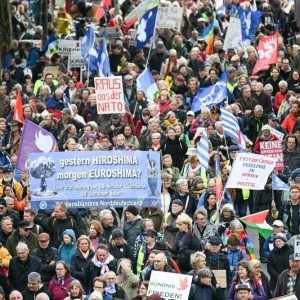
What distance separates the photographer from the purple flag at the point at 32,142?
24.3 meters

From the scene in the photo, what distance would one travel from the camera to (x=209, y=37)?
36688 millimetres

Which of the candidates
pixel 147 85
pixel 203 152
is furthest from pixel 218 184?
pixel 147 85

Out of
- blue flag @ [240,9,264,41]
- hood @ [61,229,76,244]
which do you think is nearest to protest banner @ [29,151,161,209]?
hood @ [61,229,76,244]

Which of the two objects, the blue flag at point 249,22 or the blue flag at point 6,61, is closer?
the blue flag at point 6,61

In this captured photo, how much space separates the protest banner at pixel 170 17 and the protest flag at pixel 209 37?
0.67 metres

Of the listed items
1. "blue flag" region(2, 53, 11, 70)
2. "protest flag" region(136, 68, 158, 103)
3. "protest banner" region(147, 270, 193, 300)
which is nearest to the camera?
"protest banner" region(147, 270, 193, 300)

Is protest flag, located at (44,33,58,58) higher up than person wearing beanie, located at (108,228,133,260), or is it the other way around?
person wearing beanie, located at (108,228,133,260)

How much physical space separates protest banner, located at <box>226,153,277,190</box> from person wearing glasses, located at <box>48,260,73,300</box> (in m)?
3.68

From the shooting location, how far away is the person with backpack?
1969 cm

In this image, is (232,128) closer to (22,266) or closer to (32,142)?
(32,142)

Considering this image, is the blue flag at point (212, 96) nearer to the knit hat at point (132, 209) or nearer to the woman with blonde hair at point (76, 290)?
the knit hat at point (132, 209)

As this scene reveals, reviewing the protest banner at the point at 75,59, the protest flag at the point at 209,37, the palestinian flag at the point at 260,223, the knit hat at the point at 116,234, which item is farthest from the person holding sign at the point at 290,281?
the protest flag at the point at 209,37

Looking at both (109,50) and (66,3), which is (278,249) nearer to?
(109,50)

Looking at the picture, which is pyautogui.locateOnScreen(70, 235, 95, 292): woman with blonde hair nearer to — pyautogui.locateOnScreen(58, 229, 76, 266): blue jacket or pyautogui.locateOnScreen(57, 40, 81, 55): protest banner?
pyautogui.locateOnScreen(58, 229, 76, 266): blue jacket
